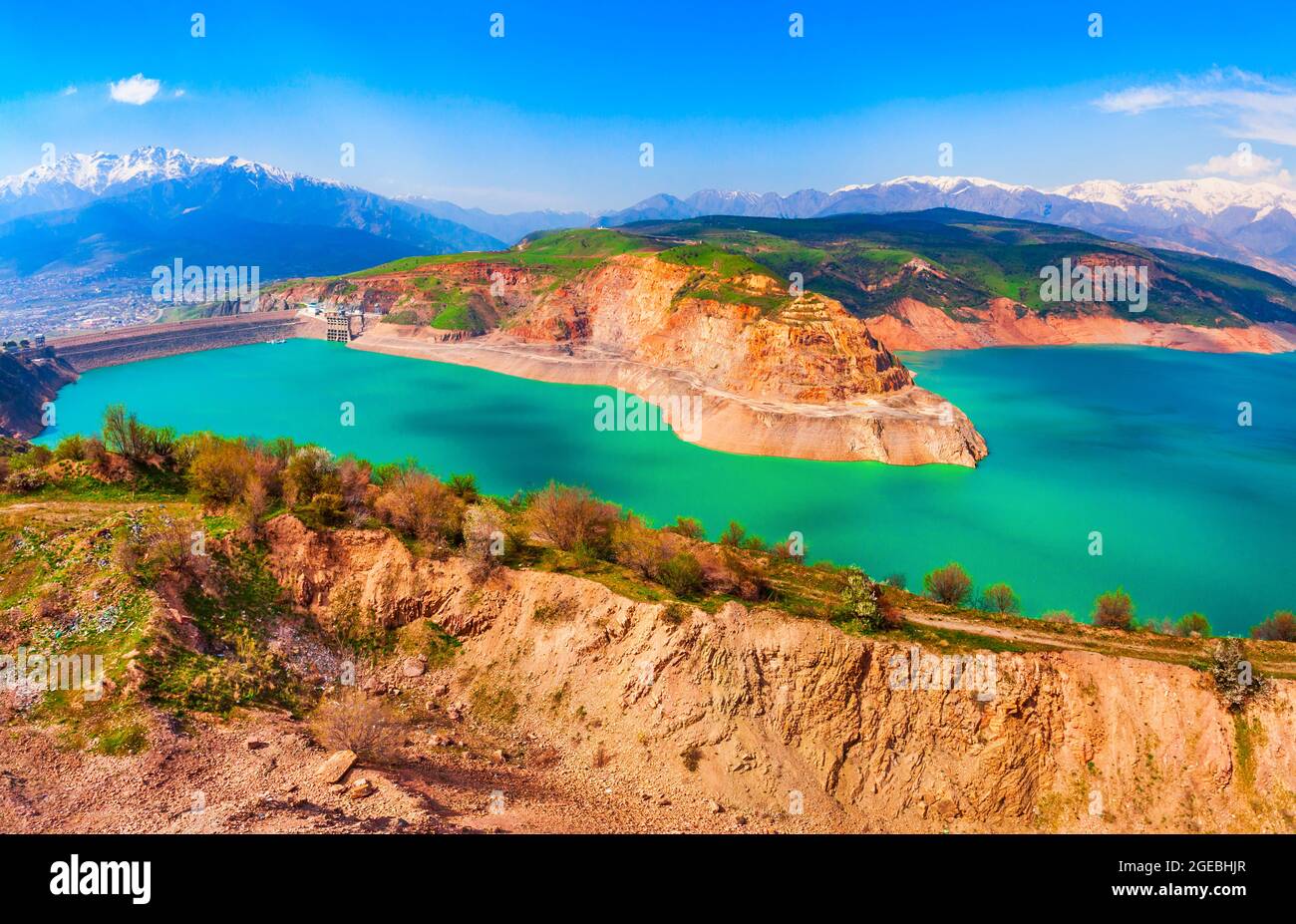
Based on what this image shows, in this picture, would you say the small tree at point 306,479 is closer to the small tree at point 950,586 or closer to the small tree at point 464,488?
the small tree at point 464,488

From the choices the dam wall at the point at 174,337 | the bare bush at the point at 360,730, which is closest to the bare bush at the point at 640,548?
the bare bush at the point at 360,730

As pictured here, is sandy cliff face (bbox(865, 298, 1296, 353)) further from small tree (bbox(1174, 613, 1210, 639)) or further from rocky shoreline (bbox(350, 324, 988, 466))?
small tree (bbox(1174, 613, 1210, 639))

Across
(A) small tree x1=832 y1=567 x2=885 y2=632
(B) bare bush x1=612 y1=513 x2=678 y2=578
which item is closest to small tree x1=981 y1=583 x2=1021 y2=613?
(A) small tree x1=832 y1=567 x2=885 y2=632

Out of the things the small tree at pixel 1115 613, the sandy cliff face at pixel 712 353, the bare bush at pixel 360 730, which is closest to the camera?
the bare bush at pixel 360 730

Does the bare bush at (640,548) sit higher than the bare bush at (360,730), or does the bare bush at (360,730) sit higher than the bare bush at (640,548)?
the bare bush at (640,548)

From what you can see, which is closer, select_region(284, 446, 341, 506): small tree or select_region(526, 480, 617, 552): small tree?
select_region(284, 446, 341, 506): small tree
